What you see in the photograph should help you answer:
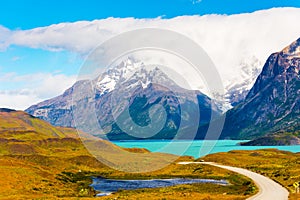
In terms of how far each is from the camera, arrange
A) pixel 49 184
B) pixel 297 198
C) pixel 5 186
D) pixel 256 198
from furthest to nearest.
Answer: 1. pixel 49 184
2. pixel 5 186
3. pixel 256 198
4. pixel 297 198

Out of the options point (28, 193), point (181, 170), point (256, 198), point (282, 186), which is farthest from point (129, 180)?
point (256, 198)

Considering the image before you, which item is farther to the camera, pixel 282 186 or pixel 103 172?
pixel 103 172

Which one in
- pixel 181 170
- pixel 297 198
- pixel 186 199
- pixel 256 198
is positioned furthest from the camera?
pixel 181 170

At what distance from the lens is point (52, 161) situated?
193 meters

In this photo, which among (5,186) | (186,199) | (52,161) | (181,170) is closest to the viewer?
(186,199)

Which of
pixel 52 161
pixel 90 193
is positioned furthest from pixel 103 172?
pixel 90 193

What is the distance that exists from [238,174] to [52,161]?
90649 mm

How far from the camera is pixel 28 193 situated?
363 feet

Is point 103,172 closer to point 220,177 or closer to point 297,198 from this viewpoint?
point 220,177

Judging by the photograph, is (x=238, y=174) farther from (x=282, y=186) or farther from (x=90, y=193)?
(x=90, y=193)

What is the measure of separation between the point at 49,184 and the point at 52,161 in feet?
209

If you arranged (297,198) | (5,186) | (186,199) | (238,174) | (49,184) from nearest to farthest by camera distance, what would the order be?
(297,198) → (186,199) → (5,186) → (49,184) → (238,174)

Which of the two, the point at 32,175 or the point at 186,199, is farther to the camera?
the point at 32,175

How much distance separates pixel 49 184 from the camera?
131 meters
